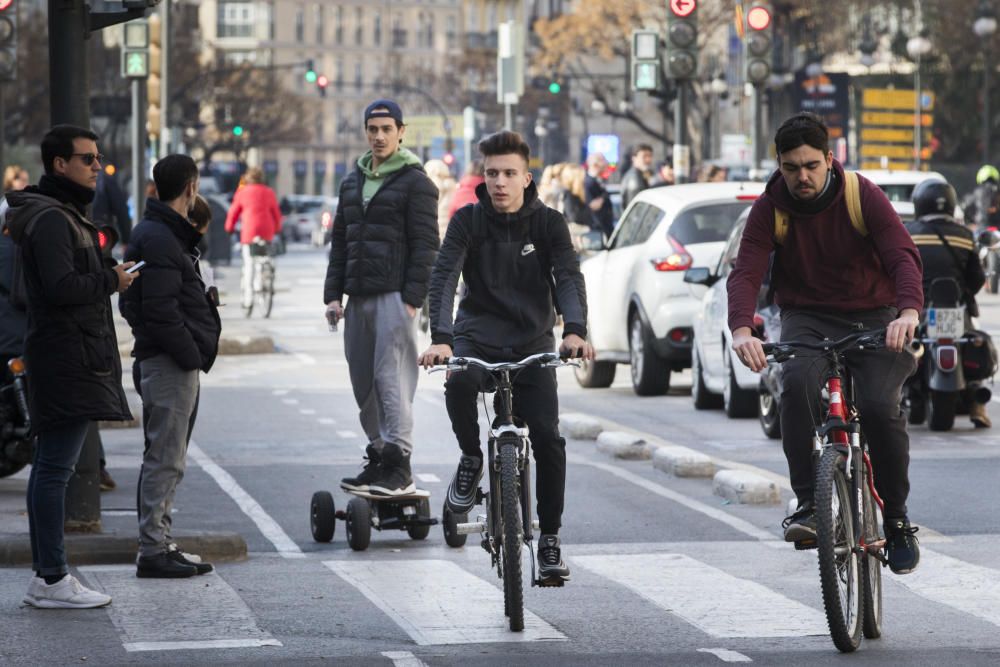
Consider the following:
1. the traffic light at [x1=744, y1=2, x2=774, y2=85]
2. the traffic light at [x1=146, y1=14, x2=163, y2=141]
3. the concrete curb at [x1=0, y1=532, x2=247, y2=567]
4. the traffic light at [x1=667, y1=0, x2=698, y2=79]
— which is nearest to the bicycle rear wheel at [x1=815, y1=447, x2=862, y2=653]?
the concrete curb at [x1=0, y1=532, x2=247, y2=567]

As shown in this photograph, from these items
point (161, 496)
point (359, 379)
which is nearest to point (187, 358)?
point (161, 496)

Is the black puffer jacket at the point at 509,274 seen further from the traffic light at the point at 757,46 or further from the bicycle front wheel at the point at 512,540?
the traffic light at the point at 757,46

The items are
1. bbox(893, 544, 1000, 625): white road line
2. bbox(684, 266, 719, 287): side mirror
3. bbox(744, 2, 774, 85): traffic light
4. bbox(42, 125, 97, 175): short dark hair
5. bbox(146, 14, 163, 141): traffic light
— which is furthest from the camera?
bbox(744, 2, 774, 85): traffic light

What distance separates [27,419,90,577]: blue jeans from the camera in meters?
9.01

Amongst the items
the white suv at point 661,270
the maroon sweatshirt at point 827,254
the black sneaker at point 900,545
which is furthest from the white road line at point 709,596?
the white suv at point 661,270

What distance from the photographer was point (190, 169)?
9.79 meters

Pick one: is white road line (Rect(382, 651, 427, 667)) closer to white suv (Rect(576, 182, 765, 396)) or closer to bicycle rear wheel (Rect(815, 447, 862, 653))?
bicycle rear wheel (Rect(815, 447, 862, 653))

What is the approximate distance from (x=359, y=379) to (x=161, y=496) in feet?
5.44

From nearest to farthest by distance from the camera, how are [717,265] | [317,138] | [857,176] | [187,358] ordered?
1. [857,176]
2. [187,358]
3. [717,265]
4. [317,138]

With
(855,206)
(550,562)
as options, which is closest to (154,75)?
(550,562)

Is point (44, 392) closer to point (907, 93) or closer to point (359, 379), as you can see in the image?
point (359, 379)

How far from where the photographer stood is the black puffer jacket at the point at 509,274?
29.0ft

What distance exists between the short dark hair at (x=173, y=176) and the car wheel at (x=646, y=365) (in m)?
9.37

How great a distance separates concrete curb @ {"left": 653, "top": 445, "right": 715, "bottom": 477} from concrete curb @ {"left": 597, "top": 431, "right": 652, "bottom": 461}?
2.10 ft
